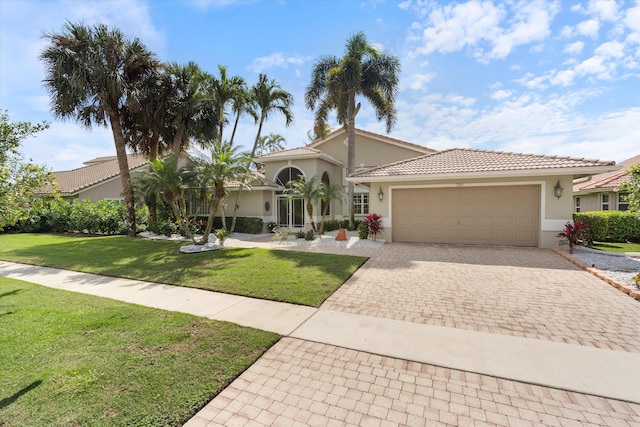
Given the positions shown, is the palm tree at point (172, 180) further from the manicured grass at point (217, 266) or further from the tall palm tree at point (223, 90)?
the tall palm tree at point (223, 90)

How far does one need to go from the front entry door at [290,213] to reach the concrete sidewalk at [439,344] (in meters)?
13.1

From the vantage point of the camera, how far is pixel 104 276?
27.5 feet

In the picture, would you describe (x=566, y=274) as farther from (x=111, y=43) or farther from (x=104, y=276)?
(x=111, y=43)

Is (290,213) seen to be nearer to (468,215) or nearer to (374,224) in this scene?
(374,224)

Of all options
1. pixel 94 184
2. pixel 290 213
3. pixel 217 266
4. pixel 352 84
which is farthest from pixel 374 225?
pixel 94 184

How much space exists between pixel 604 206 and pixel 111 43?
1152 inches

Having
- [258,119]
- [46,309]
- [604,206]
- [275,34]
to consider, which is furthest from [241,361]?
[604,206]

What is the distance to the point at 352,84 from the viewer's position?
17.3m

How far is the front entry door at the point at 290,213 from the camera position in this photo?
19531mm

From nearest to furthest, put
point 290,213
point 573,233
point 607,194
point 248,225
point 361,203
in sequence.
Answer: point 573,233, point 607,194, point 248,225, point 290,213, point 361,203

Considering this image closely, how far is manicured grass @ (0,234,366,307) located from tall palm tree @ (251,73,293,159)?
41.3 feet

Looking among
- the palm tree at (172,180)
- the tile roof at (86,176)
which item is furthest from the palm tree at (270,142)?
the palm tree at (172,180)

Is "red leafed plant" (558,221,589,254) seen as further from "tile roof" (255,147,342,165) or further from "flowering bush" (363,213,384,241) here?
"tile roof" (255,147,342,165)

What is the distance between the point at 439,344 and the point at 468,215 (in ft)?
32.3
